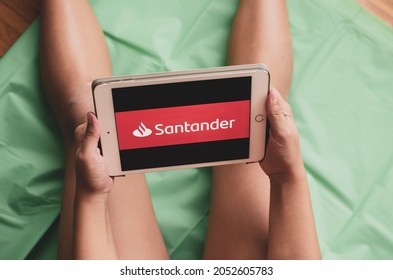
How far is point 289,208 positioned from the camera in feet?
2.47

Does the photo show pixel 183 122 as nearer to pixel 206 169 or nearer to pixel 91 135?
pixel 91 135

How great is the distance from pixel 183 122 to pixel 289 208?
0.21 metres

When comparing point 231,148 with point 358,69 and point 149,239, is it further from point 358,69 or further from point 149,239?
point 358,69

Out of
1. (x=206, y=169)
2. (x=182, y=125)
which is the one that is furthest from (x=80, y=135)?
(x=206, y=169)

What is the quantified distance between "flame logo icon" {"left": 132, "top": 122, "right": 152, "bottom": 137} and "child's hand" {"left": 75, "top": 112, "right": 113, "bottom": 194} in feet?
0.18

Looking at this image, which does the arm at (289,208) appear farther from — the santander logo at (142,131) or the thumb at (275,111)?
the santander logo at (142,131)

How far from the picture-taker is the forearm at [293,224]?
2.44 ft

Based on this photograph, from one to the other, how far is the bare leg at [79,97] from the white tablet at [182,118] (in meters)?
0.09

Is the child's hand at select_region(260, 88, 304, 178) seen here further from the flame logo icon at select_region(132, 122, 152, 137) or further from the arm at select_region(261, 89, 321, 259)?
the flame logo icon at select_region(132, 122, 152, 137)

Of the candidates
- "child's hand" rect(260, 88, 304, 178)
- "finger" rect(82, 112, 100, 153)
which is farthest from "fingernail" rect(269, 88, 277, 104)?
"finger" rect(82, 112, 100, 153)

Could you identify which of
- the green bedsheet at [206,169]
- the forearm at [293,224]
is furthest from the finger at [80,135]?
the forearm at [293,224]

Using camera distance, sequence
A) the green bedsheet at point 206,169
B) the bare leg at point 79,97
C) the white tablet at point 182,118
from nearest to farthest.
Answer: the white tablet at point 182,118 < the bare leg at point 79,97 < the green bedsheet at point 206,169

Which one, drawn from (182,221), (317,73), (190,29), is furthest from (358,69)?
(182,221)

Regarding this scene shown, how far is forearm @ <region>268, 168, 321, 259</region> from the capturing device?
2.44 ft
